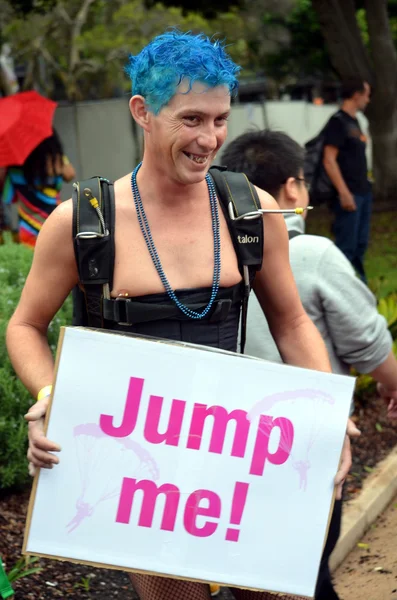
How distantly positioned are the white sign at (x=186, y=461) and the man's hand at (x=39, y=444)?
0.03m

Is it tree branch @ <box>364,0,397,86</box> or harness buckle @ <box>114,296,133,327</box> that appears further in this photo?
tree branch @ <box>364,0,397,86</box>

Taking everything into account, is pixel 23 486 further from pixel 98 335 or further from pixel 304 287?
pixel 98 335

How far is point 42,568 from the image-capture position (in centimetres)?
389

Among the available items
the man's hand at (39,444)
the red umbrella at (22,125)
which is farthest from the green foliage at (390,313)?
the man's hand at (39,444)

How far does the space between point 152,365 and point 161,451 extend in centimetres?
19

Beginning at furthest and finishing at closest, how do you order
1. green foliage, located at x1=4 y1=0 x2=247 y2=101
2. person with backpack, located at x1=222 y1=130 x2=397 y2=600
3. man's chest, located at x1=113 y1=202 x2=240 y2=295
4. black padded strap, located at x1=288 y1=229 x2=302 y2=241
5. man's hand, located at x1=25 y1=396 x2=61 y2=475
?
green foliage, located at x1=4 y1=0 x2=247 y2=101 < black padded strap, located at x1=288 y1=229 x2=302 y2=241 < person with backpack, located at x1=222 y1=130 x2=397 y2=600 < man's chest, located at x1=113 y1=202 x2=240 y2=295 < man's hand, located at x1=25 y1=396 x2=61 y2=475

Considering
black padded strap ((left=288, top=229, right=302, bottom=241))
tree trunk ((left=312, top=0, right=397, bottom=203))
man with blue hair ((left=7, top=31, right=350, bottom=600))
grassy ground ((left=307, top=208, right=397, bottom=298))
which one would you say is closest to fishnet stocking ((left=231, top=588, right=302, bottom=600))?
man with blue hair ((left=7, top=31, right=350, bottom=600))

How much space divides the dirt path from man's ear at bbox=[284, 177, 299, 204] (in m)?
1.81

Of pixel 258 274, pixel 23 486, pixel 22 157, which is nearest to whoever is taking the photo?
pixel 258 274

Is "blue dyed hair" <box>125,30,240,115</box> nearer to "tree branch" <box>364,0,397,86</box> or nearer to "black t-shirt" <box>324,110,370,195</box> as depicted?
"black t-shirt" <box>324,110,370,195</box>

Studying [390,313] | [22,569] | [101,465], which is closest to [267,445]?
[101,465]

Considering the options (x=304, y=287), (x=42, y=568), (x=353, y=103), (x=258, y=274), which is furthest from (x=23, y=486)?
(x=353, y=103)

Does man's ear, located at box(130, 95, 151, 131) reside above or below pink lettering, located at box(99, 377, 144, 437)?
above

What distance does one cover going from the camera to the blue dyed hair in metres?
2.23
